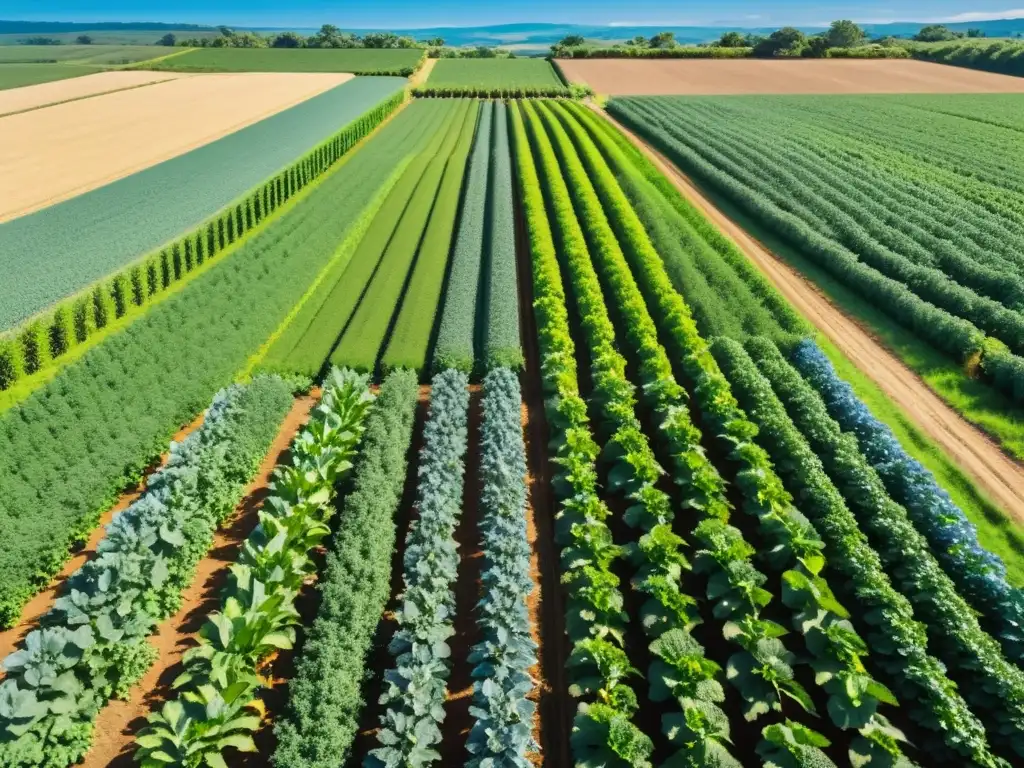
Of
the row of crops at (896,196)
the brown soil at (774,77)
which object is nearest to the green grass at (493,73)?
the brown soil at (774,77)

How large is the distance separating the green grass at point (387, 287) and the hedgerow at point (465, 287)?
6.19 ft

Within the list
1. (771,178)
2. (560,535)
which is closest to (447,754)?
(560,535)

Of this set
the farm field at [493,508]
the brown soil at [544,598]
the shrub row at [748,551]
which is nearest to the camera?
the farm field at [493,508]

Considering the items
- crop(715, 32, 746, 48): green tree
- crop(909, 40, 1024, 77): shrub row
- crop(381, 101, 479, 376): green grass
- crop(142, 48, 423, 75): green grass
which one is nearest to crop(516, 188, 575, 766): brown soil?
crop(381, 101, 479, 376): green grass

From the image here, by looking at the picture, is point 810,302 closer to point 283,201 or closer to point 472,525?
point 472,525

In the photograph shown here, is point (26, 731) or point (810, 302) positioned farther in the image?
point (810, 302)

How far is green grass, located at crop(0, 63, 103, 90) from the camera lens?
244ft

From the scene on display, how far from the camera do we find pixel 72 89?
70.2 metres

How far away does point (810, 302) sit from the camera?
984 inches

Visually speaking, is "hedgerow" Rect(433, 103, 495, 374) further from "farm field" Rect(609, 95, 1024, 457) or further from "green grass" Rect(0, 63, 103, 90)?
"green grass" Rect(0, 63, 103, 90)

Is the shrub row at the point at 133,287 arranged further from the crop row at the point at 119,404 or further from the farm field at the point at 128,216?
the crop row at the point at 119,404

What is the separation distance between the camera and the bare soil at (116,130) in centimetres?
3569

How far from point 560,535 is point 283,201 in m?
29.5

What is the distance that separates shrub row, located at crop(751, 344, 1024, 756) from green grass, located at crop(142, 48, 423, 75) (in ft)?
288
